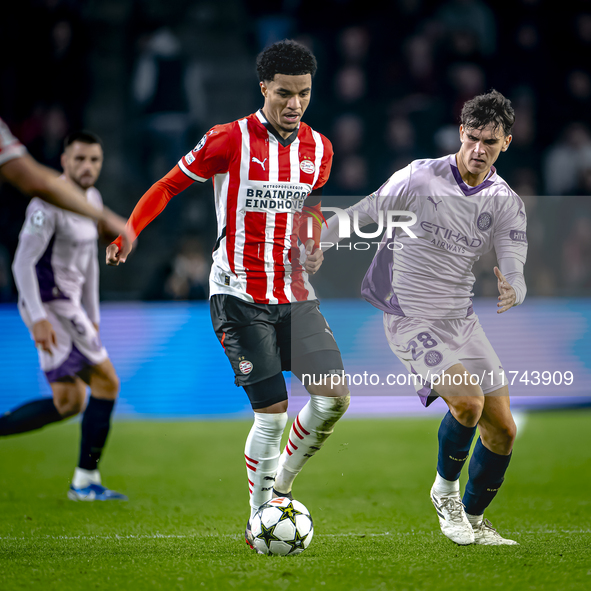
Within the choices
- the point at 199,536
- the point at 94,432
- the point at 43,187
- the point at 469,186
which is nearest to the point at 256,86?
the point at 94,432

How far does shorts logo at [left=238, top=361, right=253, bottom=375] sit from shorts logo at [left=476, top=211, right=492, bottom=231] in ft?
4.46

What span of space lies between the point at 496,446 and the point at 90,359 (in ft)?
9.17

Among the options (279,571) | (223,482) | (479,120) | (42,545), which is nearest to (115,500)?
(223,482)

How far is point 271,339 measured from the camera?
3725mm

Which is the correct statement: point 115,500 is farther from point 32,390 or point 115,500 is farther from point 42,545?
point 32,390

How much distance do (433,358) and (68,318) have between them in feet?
8.67

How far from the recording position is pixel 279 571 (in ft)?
10.6

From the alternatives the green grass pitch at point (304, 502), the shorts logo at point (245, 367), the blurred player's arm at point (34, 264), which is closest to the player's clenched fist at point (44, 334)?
the blurred player's arm at point (34, 264)

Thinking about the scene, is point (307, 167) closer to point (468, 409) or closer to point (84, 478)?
point (468, 409)

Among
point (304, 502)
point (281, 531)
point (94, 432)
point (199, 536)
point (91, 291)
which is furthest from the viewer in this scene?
point (91, 291)

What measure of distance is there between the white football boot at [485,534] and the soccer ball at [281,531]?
2.79ft

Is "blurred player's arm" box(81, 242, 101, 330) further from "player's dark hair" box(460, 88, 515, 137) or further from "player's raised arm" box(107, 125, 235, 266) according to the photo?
"player's dark hair" box(460, 88, 515, 137)

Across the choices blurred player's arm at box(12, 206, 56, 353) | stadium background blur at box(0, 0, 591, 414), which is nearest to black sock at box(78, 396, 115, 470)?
blurred player's arm at box(12, 206, 56, 353)

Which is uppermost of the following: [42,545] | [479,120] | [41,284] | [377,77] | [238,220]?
[377,77]
